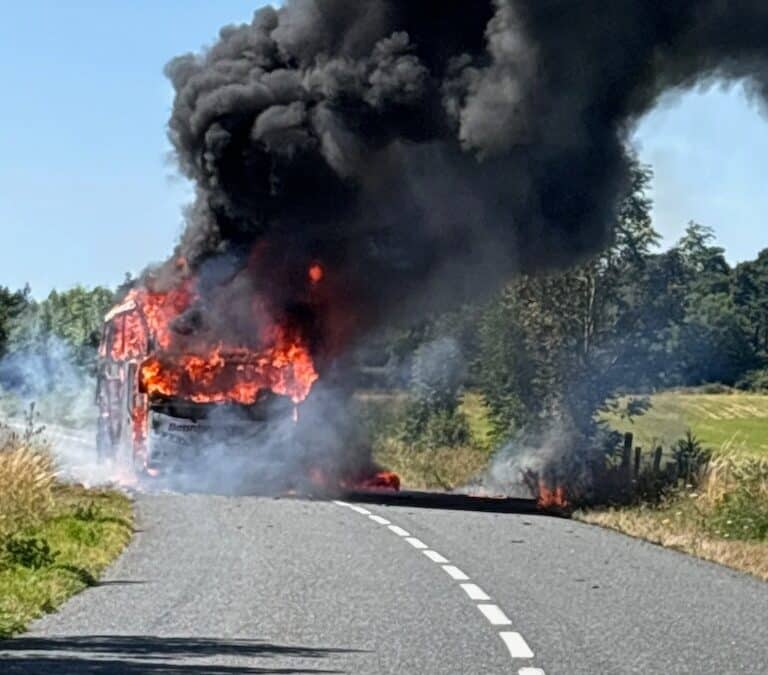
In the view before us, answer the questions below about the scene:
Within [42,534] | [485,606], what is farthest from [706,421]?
[485,606]

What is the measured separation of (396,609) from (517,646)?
2.14 m

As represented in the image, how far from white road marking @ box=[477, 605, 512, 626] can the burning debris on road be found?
1709 cm

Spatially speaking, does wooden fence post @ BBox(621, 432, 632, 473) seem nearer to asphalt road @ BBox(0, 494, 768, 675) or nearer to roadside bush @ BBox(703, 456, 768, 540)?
roadside bush @ BBox(703, 456, 768, 540)

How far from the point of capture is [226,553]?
1775cm

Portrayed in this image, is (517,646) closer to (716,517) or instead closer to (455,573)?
(455,573)

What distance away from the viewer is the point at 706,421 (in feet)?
212

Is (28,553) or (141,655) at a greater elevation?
(28,553)

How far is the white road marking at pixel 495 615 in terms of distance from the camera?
1242cm

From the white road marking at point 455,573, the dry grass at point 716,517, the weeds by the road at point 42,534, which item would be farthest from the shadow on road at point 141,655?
the dry grass at point 716,517

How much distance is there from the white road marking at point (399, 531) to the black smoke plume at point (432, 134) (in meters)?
9.64

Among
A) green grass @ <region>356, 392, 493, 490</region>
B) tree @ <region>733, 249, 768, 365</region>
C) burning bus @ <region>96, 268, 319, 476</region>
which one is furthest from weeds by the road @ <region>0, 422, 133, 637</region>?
tree @ <region>733, 249, 768, 365</region>

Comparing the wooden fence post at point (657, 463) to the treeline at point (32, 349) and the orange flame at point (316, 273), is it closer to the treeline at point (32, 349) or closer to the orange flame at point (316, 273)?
the orange flame at point (316, 273)

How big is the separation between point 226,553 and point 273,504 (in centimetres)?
871

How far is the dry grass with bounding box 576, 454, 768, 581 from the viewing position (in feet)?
64.0
